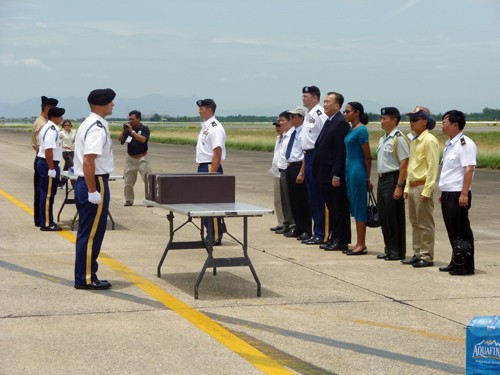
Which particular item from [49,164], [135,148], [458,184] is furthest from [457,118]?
[135,148]

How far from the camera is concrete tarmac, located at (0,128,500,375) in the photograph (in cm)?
617

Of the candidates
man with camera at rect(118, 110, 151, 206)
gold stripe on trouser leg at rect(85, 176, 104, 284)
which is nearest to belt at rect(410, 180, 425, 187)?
gold stripe on trouser leg at rect(85, 176, 104, 284)

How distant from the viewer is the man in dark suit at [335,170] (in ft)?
37.9

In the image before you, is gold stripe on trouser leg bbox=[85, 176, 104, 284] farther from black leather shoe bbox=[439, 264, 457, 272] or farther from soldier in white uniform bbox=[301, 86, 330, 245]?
soldier in white uniform bbox=[301, 86, 330, 245]

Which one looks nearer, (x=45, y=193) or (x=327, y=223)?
(x=327, y=223)

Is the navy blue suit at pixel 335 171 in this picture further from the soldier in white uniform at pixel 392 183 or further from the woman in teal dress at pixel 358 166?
the soldier in white uniform at pixel 392 183

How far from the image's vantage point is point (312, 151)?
12.3 metres

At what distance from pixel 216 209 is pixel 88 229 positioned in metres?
1.39

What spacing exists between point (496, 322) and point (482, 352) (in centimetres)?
20

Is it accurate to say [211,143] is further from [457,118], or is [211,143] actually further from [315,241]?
[457,118]

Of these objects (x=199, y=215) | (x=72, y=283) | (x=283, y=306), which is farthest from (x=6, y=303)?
(x=283, y=306)

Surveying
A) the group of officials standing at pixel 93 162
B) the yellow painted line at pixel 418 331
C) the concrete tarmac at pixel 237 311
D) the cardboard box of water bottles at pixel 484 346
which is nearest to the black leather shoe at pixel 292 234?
the concrete tarmac at pixel 237 311

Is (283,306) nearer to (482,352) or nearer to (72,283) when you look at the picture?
(72,283)

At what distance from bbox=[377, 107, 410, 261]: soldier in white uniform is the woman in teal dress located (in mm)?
357
